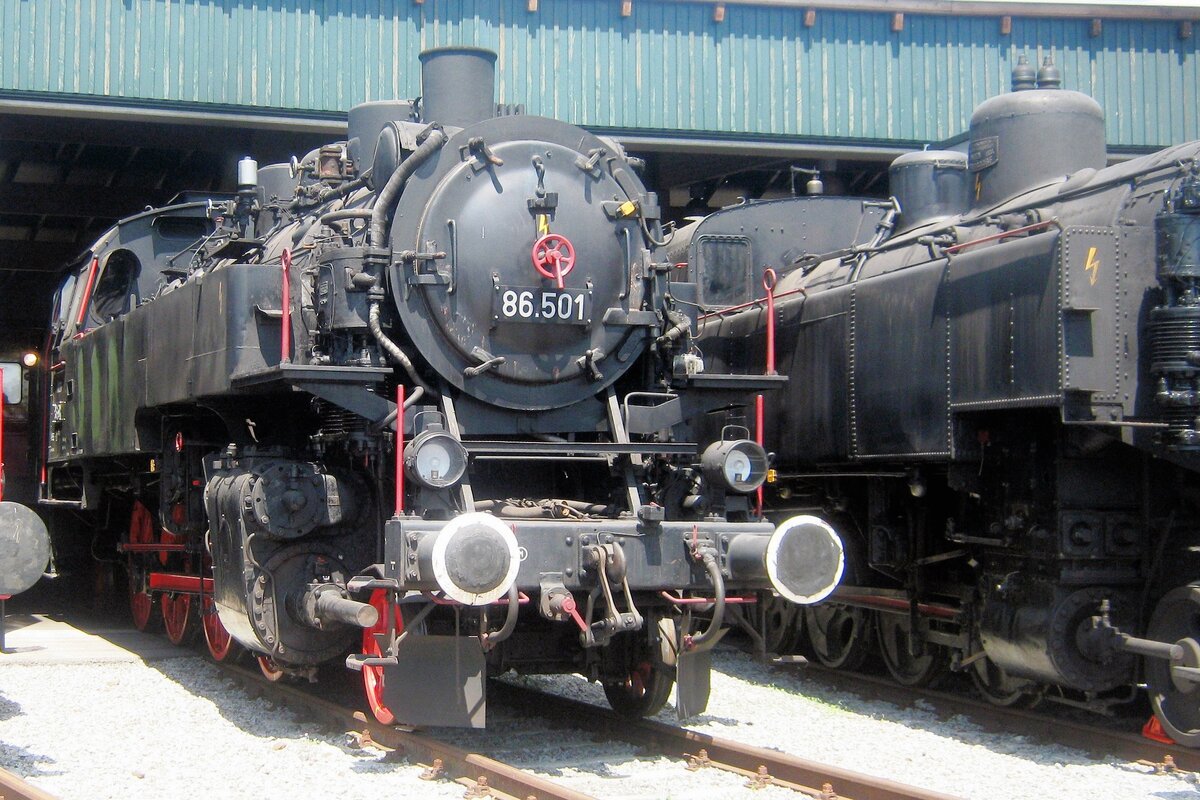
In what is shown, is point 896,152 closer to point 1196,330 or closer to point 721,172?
point 721,172

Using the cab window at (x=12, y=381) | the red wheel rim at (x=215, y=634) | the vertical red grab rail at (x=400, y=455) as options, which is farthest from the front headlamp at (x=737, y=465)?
the cab window at (x=12, y=381)

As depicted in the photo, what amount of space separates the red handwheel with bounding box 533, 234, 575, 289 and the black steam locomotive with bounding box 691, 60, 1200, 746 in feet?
3.86

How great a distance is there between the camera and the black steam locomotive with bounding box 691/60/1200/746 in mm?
6848

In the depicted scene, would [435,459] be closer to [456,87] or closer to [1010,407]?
[456,87]

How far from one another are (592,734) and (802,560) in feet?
5.39

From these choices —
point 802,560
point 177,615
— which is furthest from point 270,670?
point 802,560

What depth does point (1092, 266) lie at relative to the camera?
6.87m

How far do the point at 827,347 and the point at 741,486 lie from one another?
2634 millimetres

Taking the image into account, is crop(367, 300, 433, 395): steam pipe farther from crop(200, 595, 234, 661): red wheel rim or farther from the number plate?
crop(200, 595, 234, 661): red wheel rim

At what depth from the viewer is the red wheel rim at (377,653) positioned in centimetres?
663

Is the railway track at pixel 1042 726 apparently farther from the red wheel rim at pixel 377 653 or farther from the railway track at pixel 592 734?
the red wheel rim at pixel 377 653

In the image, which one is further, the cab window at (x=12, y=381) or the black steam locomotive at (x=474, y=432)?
the cab window at (x=12, y=381)

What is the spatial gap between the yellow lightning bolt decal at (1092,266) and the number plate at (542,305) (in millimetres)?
2447

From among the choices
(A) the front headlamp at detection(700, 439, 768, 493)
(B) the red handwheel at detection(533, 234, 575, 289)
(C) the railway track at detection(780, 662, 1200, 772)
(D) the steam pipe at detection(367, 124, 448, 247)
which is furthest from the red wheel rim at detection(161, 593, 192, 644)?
(A) the front headlamp at detection(700, 439, 768, 493)
